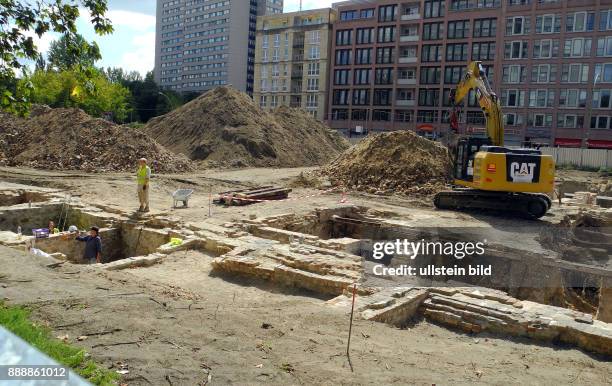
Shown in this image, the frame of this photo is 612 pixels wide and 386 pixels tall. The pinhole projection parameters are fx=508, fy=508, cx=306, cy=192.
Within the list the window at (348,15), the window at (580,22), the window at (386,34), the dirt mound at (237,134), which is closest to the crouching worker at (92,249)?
the dirt mound at (237,134)

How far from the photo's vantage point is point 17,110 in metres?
6.62

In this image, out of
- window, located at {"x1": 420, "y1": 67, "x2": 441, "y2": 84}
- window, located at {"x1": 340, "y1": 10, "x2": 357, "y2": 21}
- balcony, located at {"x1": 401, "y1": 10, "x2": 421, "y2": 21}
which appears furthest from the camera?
window, located at {"x1": 340, "y1": 10, "x2": 357, "y2": 21}

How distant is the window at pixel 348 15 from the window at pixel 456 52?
1342cm

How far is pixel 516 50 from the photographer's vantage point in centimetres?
5144

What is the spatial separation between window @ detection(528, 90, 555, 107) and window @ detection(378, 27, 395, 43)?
689 inches

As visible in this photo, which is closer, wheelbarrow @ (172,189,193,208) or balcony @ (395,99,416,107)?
wheelbarrow @ (172,189,193,208)

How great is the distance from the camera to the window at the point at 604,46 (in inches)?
1836

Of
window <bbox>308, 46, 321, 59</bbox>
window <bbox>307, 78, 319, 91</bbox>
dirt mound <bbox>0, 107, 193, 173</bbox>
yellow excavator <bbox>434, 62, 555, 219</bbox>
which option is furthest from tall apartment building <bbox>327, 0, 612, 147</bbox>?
dirt mound <bbox>0, 107, 193, 173</bbox>

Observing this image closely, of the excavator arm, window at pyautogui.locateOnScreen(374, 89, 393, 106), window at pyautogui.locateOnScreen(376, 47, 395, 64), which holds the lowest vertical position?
the excavator arm

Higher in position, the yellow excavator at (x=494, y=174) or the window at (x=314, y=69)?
the window at (x=314, y=69)

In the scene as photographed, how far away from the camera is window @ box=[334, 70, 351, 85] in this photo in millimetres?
63594

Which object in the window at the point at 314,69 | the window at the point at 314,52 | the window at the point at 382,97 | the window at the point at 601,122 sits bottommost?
the window at the point at 601,122

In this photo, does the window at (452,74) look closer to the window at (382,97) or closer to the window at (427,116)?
the window at (427,116)

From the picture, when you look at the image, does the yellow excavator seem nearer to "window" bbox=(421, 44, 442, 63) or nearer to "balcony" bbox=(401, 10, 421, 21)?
"window" bbox=(421, 44, 442, 63)
